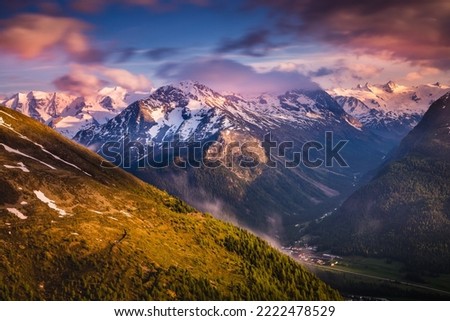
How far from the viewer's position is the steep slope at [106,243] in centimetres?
8819

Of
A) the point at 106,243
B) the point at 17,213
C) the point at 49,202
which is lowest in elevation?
the point at 106,243

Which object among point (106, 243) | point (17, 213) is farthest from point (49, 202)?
point (106, 243)

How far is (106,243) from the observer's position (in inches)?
3917

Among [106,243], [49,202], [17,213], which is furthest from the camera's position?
[49,202]

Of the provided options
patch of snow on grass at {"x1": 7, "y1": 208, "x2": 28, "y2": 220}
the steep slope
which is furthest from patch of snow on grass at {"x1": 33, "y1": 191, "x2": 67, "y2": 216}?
patch of snow on grass at {"x1": 7, "y1": 208, "x2": 28, "y2": 220}

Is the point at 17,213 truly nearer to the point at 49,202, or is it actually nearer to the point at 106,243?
the point at 49,202

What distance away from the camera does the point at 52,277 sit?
86625 mm

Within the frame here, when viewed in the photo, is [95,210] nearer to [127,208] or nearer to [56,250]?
[127,208]

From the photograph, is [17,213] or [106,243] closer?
[17,213]

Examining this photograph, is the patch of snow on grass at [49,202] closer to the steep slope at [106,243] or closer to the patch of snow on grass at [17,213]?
the steep slope at [106,243]

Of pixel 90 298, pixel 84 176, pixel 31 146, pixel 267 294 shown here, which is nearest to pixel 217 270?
pixel 267 294
